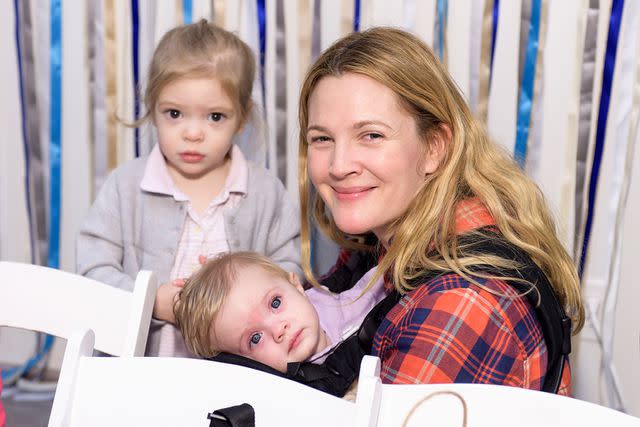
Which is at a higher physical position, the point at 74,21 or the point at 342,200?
the point at 74,21

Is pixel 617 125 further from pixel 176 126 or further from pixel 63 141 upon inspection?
pixel 63 141

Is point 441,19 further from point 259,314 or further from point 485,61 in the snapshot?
point 259,314

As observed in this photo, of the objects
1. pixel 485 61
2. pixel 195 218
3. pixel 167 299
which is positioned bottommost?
pixel 167 299

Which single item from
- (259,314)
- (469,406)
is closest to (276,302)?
(259,314)

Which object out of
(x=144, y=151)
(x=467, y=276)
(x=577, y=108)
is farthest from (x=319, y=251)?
(x=467, y=276)

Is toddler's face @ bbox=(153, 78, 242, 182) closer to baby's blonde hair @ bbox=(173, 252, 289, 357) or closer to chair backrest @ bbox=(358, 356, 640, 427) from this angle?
baby's blonde hair @ bbox=(173, 252, 289, 357)

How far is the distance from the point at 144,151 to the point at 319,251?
0.56 m

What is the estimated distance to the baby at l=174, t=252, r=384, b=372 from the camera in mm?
1519

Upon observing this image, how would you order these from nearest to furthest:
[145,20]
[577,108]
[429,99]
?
1. [429,99]
2. [577,108]
3. [145,20]

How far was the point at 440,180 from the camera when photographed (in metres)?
1.38

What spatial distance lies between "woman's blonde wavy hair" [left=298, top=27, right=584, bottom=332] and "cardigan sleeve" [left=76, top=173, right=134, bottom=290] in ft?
2.18

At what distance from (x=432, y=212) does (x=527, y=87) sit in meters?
0.92

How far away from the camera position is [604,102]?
2.10 metres

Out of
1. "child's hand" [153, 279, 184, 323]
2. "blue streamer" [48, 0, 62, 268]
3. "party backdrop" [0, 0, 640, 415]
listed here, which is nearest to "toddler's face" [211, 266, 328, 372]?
"child's hand" [153, 279, 184, 323]
